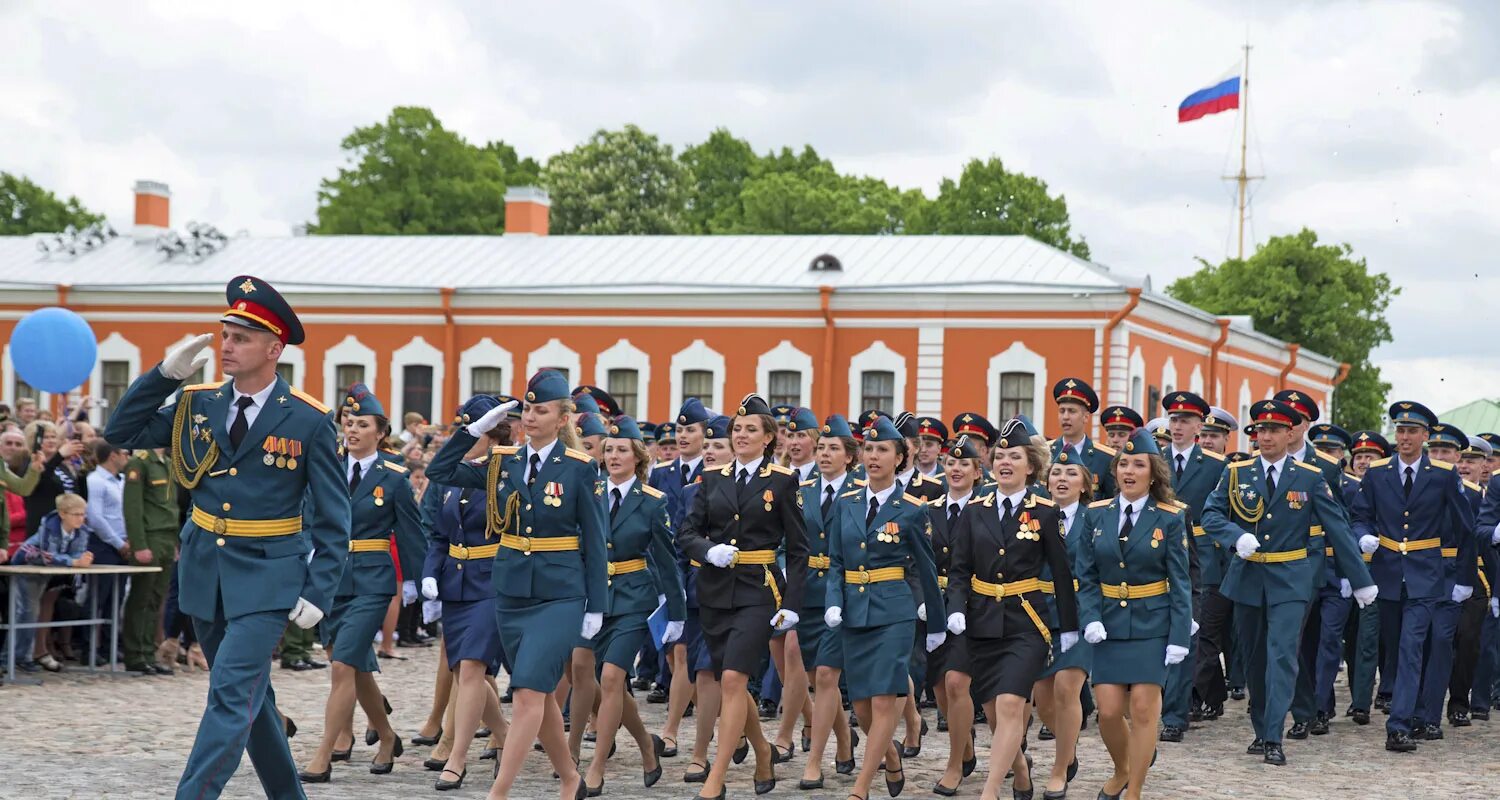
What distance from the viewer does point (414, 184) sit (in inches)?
2368

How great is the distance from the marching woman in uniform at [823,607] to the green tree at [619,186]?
2080 inches

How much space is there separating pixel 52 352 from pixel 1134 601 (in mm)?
13358

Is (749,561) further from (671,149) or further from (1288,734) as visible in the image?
(671,149)

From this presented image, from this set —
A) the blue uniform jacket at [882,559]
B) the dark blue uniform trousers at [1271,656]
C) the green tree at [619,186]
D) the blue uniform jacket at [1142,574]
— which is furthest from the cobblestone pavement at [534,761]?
the green tree at [619,186]

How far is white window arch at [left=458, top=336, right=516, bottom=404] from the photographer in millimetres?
40156

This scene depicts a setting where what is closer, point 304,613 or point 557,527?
point 304,613

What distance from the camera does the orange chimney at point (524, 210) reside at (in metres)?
45.1

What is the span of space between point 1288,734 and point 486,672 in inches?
247

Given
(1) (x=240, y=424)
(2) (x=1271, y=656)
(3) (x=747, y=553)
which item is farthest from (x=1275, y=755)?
(1) (x=240, y=424)

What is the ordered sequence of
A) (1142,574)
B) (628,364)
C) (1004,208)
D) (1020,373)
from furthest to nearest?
(1004,208) < (628,364) < (1020,373) < (1142,574)

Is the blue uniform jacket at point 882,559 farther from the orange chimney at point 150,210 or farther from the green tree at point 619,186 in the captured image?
the green tree at point 619,186

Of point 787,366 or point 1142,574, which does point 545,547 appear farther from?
point 787,366

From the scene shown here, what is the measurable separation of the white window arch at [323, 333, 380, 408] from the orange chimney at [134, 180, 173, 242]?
768 cm

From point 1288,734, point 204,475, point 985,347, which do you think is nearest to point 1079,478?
point 1288,734
